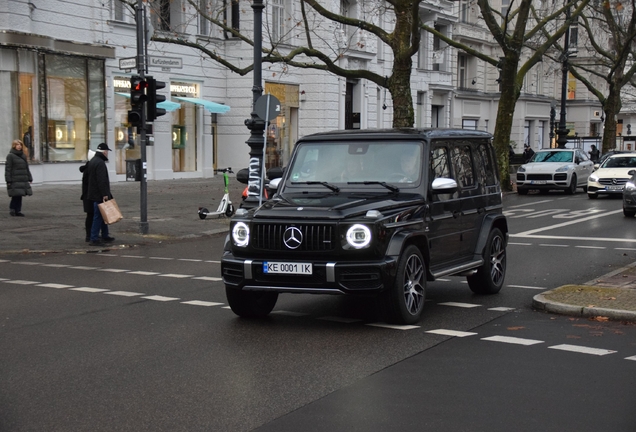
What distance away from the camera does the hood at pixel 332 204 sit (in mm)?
8367

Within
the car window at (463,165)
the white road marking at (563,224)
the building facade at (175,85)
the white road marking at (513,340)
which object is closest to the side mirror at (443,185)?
the car window at (463,165)

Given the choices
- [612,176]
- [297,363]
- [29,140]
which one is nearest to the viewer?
[297,363]

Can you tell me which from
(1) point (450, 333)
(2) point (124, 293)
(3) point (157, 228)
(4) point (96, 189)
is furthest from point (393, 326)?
(3) point (157, 228)

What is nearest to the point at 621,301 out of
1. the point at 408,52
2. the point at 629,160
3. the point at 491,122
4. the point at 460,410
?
the point at 460,410

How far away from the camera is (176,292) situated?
1096 centimetres

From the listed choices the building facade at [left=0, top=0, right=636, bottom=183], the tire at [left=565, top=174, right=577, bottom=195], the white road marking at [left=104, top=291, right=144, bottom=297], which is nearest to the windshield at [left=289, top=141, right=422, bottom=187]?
the white road marking at [left=104, top=291, right=144, bottom=297]

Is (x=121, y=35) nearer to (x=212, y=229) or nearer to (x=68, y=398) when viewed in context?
(x=212, y=229)

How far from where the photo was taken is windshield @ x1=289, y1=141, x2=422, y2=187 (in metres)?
9.44

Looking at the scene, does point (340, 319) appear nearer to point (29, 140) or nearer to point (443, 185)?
point (443, 185)

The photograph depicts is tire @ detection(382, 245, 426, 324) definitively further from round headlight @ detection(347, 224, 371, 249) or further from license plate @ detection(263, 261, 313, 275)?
license plate @ detection(263, 261, 313, 275)

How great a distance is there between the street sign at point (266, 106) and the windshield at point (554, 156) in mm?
17697

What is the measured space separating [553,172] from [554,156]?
1576 mm

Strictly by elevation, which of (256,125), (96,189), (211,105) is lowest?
(96,189)

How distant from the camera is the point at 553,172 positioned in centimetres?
3219
